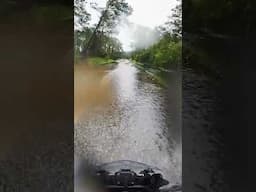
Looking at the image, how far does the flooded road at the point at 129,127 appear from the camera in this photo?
102 inches

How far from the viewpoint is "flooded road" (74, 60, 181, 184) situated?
2.58 metres

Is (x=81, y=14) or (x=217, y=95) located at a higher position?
(x=81, y=14)

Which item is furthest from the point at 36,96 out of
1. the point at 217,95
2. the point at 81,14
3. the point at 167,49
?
the point at 217,95

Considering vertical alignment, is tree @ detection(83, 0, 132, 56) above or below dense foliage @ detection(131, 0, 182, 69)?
above

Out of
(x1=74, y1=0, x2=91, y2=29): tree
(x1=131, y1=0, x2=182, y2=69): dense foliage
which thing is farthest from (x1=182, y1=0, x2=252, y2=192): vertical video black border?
(x1=74, y1=0, x2=91, y2=29): tree

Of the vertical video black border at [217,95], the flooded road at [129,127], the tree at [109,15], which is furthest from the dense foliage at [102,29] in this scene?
the vertical video black border at [217,95]

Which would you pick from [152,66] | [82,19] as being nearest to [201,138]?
[152,66]

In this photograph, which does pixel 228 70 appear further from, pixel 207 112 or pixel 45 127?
pixel 45 127

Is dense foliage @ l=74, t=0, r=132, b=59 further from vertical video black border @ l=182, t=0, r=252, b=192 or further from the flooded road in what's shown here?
vertical video black border @ l=182, t=0, r=252, b=192

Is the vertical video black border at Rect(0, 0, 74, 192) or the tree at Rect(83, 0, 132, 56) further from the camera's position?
the tree at Rect(83, 0, 132, 56)

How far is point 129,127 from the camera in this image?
261 cm

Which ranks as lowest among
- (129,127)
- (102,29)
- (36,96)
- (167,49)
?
(129,127)

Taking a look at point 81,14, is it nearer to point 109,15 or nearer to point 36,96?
point 109,15

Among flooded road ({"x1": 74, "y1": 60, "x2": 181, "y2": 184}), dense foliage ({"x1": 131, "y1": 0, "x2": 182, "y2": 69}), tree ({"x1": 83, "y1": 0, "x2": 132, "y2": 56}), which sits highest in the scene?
tree ({"x1": 83, "y1": 0, "x2": 132, "y2": 56})
